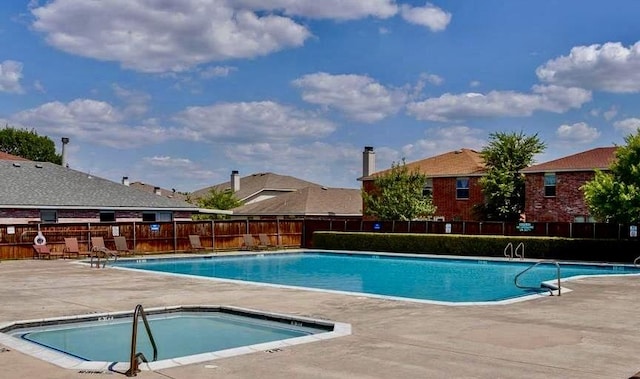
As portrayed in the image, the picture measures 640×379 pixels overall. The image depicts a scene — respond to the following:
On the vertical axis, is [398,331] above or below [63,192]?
below

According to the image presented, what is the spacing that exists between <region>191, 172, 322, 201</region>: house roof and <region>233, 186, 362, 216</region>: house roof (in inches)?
218

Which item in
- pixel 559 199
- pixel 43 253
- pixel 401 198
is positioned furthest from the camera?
pixel 401 198

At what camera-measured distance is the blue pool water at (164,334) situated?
10.6 m

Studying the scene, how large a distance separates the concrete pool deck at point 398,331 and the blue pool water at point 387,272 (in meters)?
3.46

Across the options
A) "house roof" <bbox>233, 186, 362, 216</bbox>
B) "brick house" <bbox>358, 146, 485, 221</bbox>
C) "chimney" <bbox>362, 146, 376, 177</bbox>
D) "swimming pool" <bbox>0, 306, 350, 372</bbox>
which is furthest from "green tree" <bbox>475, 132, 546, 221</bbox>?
"swimming pool" <bbox>0, 306, 350, 372</bbox>

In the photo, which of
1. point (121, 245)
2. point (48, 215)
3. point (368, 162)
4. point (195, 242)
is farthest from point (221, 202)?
point (121, 245)

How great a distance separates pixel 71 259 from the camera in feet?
89.6

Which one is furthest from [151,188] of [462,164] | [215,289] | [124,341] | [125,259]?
[124,341]

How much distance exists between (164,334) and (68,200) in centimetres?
2481

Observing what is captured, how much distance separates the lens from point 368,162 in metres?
48.9

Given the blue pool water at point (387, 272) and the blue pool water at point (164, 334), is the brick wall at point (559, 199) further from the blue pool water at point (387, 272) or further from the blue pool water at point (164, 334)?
the blue pool water at point (164, 334)

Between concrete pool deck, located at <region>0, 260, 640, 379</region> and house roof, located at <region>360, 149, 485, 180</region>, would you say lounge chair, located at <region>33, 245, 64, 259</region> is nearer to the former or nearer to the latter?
concrete pool deck, located at <region>0, 260, 640, 379</region>

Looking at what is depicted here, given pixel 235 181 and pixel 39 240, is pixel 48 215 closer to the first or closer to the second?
pixel 39 240

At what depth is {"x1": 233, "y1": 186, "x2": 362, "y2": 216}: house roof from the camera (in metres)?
54.0
